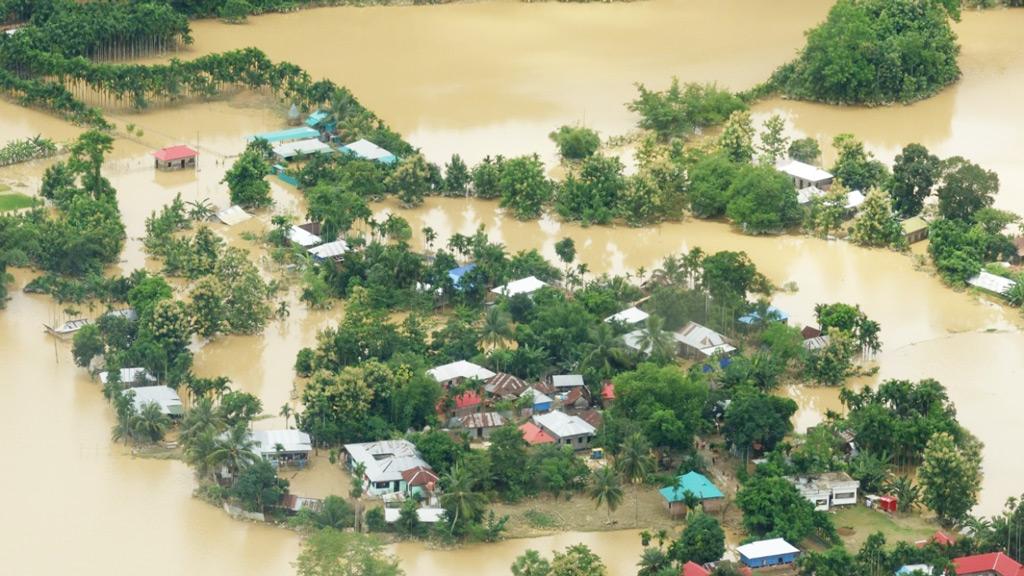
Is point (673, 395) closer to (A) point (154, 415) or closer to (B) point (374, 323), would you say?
(B) point (374, 323)

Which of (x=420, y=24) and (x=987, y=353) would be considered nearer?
(x=987, y=353)

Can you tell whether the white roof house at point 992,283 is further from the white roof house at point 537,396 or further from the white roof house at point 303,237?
the white roof house at point 303,237

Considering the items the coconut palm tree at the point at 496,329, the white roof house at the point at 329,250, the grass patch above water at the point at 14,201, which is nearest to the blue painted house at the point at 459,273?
the coconut palm tree at the point at 496,329

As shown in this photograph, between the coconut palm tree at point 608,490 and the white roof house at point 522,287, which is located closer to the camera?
the coconut palm tree at point 608,490

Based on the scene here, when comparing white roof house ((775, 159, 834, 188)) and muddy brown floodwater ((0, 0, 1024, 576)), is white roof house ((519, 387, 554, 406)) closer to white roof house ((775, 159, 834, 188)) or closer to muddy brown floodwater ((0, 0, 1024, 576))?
muddy brown floodwater ((0, 0, 1024, 576))

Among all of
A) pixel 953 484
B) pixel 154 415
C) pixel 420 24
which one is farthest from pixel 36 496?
pixel 420 24

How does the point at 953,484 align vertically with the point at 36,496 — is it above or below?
above

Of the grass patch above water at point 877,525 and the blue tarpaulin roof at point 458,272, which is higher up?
the grass patch above water at point 877,525
